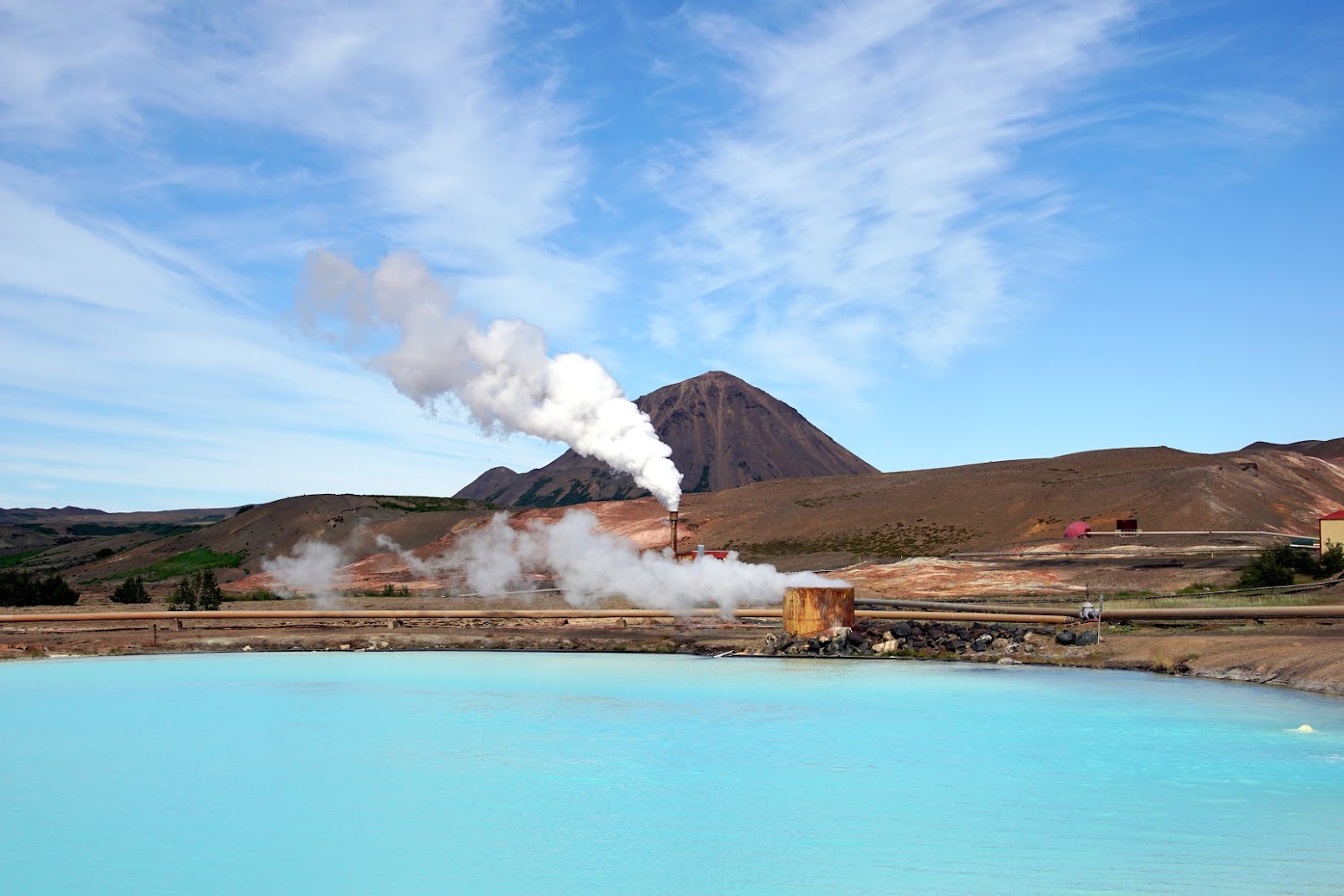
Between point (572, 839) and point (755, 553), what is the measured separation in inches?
2603

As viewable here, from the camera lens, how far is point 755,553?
258 ft

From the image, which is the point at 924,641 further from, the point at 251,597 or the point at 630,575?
the point at 251,597

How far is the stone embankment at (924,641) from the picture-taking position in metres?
30.5

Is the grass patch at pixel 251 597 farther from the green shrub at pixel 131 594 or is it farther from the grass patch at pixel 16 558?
the grass patch at pixel 16 558

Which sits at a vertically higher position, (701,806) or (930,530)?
(930,530)

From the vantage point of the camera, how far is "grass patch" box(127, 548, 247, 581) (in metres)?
85.6

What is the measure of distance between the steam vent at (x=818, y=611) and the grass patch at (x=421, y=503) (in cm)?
7689

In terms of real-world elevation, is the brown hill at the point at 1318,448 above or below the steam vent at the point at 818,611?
above

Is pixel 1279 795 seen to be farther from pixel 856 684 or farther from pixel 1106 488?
pixel 1106 488

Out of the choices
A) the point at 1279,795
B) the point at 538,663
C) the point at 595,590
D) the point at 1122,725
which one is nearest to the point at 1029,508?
the point at 595,590

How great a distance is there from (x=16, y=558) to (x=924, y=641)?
4784 inches

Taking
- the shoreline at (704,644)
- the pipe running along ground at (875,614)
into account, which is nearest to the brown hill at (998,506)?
the pipe running along ground at (875,614)

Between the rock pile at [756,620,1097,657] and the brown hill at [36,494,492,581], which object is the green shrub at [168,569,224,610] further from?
the brown hill at [36,494,492,581]

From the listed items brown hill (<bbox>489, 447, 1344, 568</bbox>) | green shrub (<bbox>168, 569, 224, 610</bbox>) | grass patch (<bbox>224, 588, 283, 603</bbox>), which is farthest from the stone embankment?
grass patch (<bbox>224, 588, 283, 603</bbox>)
